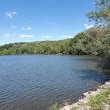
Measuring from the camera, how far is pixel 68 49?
451 ft

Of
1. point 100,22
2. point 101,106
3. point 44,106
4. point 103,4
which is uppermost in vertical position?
point 103,4

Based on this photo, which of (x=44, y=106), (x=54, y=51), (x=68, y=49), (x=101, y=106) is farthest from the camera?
(x=54, y=51)

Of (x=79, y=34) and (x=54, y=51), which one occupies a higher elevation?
(x=79, y=34)

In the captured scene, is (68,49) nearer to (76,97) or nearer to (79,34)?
(79,34)

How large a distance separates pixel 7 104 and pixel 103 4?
956 inches

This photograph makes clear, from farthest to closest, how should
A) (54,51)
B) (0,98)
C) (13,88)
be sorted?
(54,51)
(13,88)
(0,98)

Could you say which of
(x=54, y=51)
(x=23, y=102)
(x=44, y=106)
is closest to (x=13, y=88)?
(x=23, y=102)

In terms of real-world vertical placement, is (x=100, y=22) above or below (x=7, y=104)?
above

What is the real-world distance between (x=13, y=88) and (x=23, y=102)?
6959 millimetres

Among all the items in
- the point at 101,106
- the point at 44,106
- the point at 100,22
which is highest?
the point at 100,22

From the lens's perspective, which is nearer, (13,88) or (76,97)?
(76,97)

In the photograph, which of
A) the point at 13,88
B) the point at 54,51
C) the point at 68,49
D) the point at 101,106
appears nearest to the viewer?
the point at 101,106

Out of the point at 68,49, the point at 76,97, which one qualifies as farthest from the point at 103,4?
the point at 68,49

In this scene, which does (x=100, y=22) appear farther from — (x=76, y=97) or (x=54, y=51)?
(x=54, y=51)
